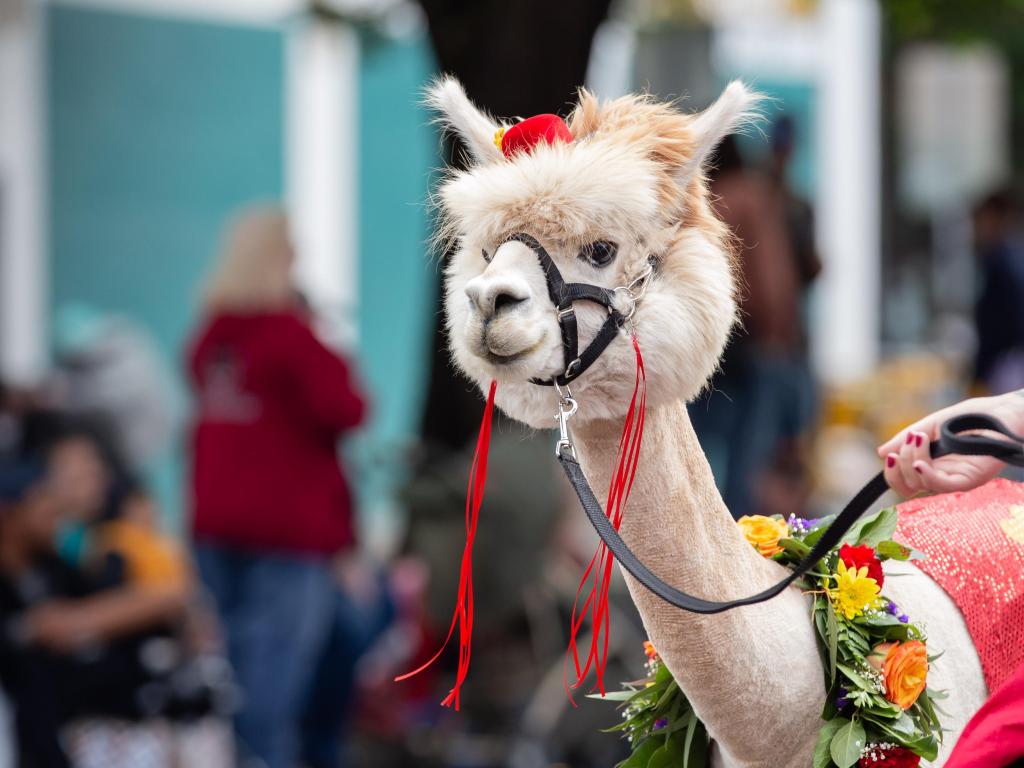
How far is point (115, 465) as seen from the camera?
6559 millimetres

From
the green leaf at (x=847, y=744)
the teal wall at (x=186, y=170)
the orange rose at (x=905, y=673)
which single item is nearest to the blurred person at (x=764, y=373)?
the orange rose at (x=905, y=673)

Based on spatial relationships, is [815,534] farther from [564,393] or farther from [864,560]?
[564,393]

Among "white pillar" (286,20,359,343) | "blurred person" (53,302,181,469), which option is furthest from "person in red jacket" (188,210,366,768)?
"white pillar" (286,20,359,343)

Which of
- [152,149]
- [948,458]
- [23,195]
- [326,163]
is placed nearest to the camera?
[948,458]

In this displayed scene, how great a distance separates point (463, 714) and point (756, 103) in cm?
335

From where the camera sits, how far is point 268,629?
5.77 m

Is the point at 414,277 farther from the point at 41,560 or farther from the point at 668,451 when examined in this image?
the point at 668,451

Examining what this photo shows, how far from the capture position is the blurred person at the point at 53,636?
565cm

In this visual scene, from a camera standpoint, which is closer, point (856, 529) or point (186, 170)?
point (856, 529)

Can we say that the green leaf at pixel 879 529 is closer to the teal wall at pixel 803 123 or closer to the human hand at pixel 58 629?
the human hand at pixel 58 629

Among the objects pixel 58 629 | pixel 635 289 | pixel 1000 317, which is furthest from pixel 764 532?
pixel 1000 317

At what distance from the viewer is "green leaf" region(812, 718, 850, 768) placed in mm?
2541

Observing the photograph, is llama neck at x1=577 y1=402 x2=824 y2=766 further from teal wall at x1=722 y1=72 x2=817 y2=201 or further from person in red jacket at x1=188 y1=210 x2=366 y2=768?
teal wall at x1=722 y1=72 x2=817 y2=201

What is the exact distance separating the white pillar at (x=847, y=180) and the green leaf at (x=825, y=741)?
13.9 metres
